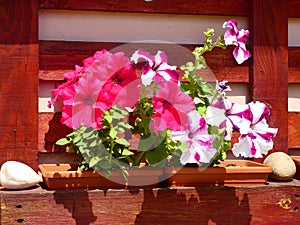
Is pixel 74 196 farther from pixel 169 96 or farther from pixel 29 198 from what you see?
pixel 169 96

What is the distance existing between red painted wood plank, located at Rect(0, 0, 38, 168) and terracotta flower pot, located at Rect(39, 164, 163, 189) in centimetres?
18

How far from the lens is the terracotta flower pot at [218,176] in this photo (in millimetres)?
1785

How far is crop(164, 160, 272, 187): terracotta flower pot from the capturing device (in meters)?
1.79

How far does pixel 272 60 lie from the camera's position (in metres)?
2.09

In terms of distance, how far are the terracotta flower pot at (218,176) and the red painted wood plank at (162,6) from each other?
58 cm

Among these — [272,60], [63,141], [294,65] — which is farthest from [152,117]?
[294,65]

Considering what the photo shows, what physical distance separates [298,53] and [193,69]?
54 centimetres

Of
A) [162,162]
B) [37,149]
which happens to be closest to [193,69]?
[162,162]

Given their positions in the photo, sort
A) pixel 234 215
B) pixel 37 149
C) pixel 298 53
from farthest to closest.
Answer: pixel 298 53
pixel 37 149
pixel 234 215

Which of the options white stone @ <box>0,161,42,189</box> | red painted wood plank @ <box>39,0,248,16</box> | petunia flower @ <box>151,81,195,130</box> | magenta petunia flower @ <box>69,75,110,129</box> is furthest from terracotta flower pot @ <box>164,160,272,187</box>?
red painted wood plank @ <box>39,0,248,16</box>

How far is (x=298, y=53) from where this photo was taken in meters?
2.16

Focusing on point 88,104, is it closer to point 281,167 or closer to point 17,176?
point 17,176

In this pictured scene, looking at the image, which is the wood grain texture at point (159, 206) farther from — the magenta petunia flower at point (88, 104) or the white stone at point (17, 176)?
the magenta petunia flower at point (88, 104)

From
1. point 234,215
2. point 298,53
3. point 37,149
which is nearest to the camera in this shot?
point 234,215
